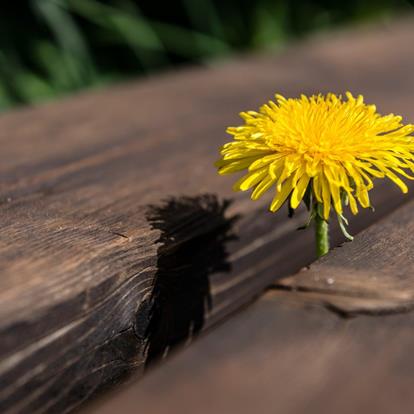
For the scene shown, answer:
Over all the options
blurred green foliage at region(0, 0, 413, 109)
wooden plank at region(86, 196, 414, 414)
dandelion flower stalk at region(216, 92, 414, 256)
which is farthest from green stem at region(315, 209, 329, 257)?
blurred green foliage at region(0, 0, 413, 109)

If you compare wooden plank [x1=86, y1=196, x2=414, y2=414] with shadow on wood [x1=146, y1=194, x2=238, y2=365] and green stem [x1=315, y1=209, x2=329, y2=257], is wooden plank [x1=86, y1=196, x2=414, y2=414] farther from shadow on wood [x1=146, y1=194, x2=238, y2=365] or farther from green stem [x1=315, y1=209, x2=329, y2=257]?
→ shadow on wood [x1=146, y1=194, x2=238, y2=365]

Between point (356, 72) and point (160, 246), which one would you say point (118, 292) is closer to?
point (160, 246)

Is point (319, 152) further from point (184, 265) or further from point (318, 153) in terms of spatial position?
point (184, 265)

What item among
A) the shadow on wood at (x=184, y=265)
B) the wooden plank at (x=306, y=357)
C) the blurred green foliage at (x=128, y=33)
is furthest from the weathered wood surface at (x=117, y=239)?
the blurred green foliage at (x=128, y=33)

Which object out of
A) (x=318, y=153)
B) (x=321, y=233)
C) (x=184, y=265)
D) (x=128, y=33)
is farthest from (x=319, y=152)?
(x=128, y=33)

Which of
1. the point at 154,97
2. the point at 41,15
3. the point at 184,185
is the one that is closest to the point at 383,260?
the point at 184,185

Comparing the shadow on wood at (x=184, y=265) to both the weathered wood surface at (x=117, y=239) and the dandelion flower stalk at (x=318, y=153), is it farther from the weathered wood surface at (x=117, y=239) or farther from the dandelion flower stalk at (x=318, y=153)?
→ the dandelion flower stalk at (x=318, y=153)
